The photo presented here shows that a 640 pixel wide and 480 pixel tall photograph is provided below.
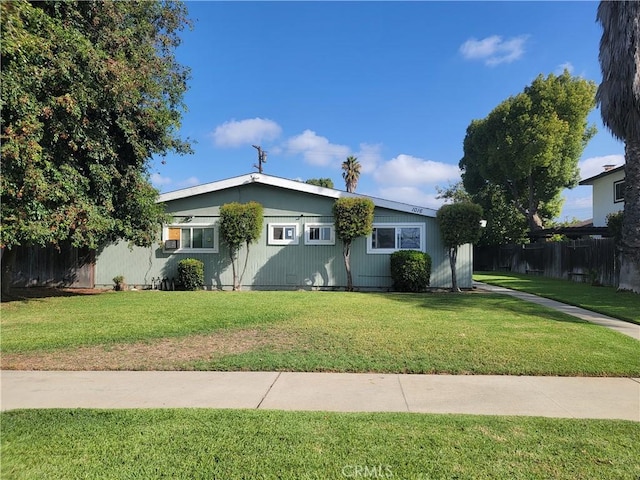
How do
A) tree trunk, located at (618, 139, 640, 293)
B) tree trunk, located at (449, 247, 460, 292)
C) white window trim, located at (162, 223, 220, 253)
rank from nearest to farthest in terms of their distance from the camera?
tree trunk, located at (618, 139, 640, 293) < tree trunk, located at (449, 247, 460, 292) < white window trim, located at (162, 223, 220, 253)

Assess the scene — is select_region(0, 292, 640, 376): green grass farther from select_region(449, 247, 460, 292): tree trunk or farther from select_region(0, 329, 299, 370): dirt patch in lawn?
select_region(449, 247, 460, 292): tree trunk

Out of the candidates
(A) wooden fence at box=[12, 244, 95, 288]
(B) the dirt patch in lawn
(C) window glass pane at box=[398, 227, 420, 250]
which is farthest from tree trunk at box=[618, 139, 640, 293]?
(A) wooden fence at box=[12, 244, 95, 288]

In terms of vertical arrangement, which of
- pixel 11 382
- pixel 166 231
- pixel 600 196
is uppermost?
pixel 600 196

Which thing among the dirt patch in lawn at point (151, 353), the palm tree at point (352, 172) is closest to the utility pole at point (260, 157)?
the palm tree at point (352, 172)

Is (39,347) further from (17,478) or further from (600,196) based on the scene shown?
(600,196)

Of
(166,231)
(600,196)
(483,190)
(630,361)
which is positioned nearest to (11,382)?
(630,361)

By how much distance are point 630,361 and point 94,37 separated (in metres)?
13.7

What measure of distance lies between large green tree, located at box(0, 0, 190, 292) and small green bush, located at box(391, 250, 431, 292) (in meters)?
8.30

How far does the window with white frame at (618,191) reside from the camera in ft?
74.6

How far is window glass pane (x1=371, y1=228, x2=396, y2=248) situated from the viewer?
1569 cm

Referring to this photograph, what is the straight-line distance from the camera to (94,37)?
11109mm

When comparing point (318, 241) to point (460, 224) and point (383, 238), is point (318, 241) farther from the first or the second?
point (460, 224)

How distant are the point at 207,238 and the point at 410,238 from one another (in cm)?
785

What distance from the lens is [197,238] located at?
16516 millimetres
